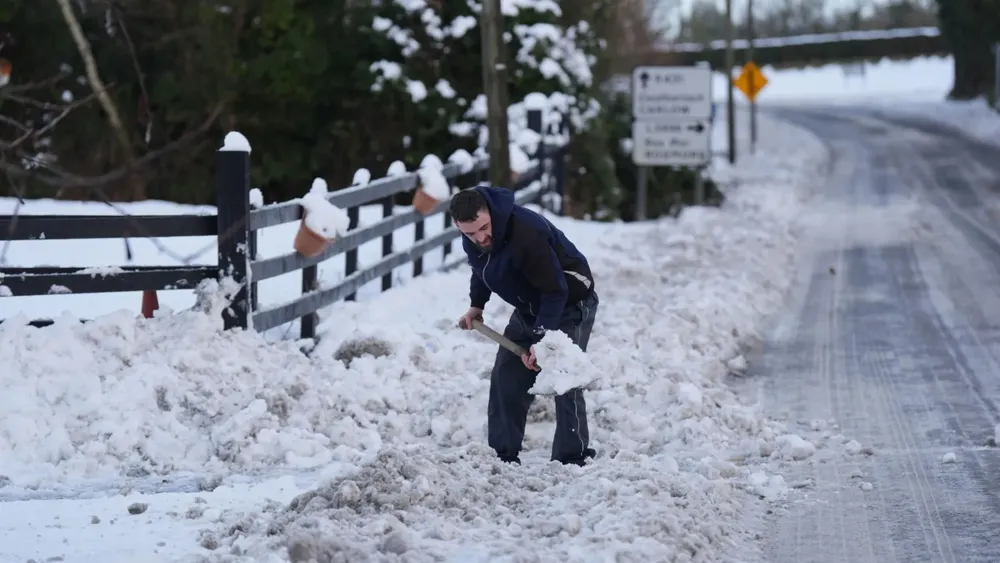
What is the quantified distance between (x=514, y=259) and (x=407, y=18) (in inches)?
584

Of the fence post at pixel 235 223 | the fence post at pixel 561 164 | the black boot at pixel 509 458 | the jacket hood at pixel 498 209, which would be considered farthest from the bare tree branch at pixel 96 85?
the fence post at pixel 561 164

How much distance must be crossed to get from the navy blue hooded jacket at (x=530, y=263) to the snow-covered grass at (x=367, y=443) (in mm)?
767

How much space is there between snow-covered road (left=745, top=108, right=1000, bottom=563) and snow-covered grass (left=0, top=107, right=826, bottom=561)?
33cm

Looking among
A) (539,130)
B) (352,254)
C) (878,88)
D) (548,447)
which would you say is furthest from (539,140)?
(878,88)

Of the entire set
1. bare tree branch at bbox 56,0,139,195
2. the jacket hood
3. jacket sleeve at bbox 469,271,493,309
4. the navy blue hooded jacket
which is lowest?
jacket sleeve at bbox 469,271,493,309

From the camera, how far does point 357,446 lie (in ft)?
24.4

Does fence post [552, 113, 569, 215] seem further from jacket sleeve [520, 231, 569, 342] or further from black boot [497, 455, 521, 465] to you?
jacket sleeve [520, 231, 569, 342]

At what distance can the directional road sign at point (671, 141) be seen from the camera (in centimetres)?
2034

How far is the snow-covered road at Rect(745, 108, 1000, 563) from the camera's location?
6.10 meters

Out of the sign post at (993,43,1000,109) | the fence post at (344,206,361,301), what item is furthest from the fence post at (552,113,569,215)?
the sign post at (993,43,1000,109)

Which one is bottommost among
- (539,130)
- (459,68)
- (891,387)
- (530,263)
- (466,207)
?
(891,387)

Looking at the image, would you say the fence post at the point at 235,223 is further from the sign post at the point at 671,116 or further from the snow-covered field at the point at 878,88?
the snow-covered field at the point at 878,88

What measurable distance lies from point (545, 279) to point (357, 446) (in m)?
1.53

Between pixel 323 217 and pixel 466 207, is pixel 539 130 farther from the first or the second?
pixel 466 207
